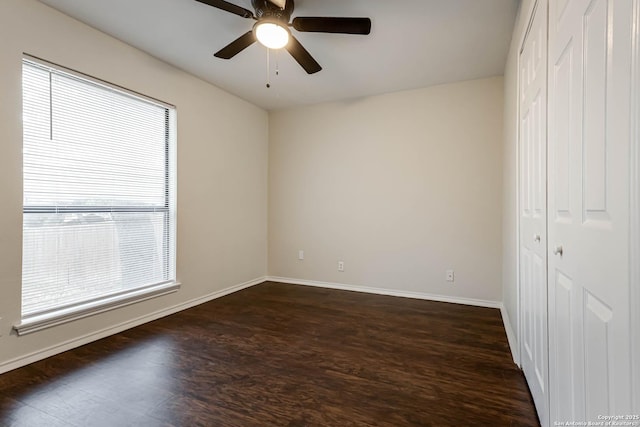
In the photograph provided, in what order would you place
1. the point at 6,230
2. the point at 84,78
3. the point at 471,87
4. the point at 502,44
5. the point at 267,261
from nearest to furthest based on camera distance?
1. the point at 6,230
2. the point at 84,78
3. the point at 502,44
4. the point at 471,87
5. the point at 267,261

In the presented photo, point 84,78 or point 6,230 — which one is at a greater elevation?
point 84,78

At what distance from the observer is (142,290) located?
9.28 feet

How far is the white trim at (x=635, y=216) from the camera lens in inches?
24.3

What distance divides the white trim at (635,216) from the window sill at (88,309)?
3045mm

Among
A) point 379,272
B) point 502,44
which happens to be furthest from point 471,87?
point 379,272

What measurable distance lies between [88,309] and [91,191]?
957mm

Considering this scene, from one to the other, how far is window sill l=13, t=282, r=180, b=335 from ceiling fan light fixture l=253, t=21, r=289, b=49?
8.02 ft

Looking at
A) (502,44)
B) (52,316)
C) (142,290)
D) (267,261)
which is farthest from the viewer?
(267,261)

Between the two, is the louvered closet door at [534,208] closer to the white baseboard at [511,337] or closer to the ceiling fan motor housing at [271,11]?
the white baseboard at [511,337]

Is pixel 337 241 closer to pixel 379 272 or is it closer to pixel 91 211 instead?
pixel 379 272

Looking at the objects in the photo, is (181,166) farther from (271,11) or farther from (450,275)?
(450,275)

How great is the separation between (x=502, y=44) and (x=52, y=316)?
13.8 feet

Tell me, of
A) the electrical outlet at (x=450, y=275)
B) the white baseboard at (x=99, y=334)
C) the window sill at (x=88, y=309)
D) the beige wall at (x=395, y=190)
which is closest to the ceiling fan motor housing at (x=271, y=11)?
the beige wall at (x=395, y=190)

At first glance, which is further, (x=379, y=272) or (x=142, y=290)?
(x=379, y=272)
